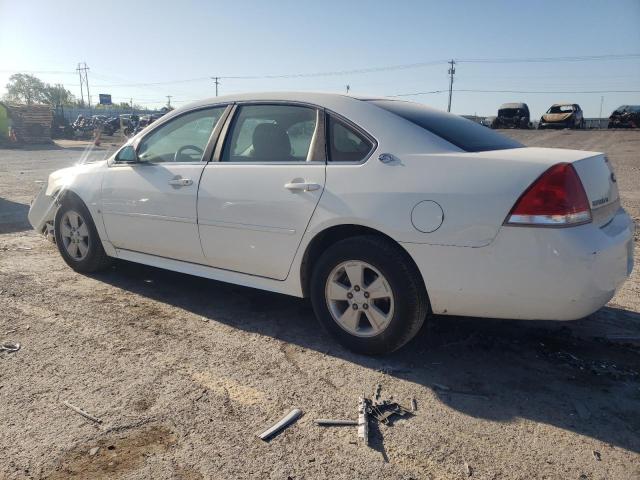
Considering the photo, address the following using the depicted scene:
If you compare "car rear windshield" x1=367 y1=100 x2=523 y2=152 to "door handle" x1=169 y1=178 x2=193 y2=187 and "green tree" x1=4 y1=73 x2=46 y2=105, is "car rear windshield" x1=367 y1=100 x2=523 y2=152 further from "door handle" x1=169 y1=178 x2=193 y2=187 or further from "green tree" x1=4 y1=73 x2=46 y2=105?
"green tree" x1=4 y1=73 x2=46 y2=105

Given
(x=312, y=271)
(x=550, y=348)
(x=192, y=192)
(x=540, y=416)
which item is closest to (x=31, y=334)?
(x=192, y=192)

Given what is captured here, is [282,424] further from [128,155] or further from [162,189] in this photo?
[128,155]

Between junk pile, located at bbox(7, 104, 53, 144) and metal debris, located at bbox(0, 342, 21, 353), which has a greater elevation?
junk pile, located at bbox(7, 104, 53, 144)

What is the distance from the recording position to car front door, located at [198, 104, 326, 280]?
3.29 metres

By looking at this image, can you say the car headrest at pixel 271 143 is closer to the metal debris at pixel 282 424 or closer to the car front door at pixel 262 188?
the car front door at pixel 262 188

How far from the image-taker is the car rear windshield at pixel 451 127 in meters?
3.10

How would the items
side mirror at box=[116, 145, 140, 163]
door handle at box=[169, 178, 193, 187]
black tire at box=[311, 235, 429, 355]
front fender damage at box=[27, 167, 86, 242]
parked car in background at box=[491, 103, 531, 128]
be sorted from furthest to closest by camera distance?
parked car in background at box=[491, 103, 531, 128], front fender damage at box=[27, 167, 86, 242], side mirror at box=[116, 145, 140, 163], door handle at box=[169, 178, 193, 187], black tire at box=[311, 235, 429, 355]

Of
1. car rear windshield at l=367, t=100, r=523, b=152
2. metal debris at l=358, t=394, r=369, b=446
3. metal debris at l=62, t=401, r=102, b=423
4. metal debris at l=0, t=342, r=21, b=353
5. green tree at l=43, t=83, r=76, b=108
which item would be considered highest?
green tree at l=43, t=83, r=76, b=108

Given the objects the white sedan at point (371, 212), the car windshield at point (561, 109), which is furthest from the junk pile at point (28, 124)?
the car windshield at point (561, 109)

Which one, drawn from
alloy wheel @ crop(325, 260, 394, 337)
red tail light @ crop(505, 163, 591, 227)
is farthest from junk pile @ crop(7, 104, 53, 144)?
red tail light @ crop(505, 163, 591, 227)

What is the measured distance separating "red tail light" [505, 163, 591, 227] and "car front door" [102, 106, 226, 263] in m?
2.26

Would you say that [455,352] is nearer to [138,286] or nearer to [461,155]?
[461,155]

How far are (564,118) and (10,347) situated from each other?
3593 cm

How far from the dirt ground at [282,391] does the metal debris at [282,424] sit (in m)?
0.04
